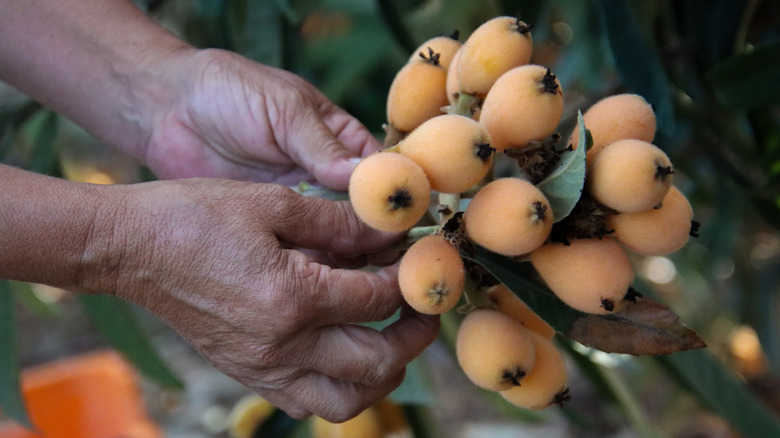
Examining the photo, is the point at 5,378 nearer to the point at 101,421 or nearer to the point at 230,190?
the point at 230,190

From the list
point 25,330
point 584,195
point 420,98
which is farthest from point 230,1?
point 25,330

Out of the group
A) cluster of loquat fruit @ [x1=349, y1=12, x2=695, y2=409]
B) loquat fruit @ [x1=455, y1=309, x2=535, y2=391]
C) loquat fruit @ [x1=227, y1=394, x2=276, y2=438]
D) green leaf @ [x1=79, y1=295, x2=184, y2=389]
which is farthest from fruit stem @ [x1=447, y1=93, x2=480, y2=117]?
loquat fruit @ [x1=227, y1=394, x2=276, y2=438]

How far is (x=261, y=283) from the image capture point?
792mm

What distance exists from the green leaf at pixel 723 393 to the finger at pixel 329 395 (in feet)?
2.20

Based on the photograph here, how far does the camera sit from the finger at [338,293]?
31.8 inches

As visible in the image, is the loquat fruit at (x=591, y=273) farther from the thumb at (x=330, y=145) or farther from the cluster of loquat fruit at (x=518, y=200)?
the thumb at (x=330, y=145)

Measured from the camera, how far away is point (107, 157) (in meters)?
4.85

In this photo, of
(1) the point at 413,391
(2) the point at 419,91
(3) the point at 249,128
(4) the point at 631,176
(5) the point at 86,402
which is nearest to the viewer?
(4) the point at 631,176

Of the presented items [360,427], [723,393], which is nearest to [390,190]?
[723,393]

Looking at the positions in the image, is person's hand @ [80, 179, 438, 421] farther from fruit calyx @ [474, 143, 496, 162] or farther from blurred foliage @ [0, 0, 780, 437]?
blurred foliage @ [0, 0, 780, 437]

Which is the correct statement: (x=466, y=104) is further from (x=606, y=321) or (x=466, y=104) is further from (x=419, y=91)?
(x=606, y=321)

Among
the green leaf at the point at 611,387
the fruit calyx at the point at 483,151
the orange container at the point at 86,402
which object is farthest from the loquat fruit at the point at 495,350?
the orange container at the point at 86,402

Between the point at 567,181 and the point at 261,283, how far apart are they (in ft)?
1.19

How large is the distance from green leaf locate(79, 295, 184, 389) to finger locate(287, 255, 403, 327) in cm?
93
